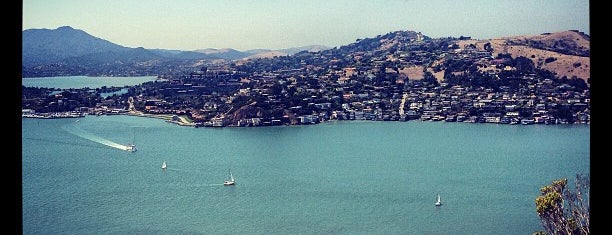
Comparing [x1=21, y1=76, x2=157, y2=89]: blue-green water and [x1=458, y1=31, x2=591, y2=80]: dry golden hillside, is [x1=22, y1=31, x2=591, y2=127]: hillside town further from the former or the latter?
[x1=21, y1=76, x2=157, y2=89]: blue-green water

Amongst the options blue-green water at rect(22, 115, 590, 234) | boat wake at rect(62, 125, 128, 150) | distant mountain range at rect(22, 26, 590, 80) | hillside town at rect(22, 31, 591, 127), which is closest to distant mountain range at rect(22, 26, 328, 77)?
distant mountain range at rect(22, 26, 590, 80)

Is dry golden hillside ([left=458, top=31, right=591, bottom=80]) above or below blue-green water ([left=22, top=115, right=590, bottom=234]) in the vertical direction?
above

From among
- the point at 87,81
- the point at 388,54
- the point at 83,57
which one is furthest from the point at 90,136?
the point at 83,57

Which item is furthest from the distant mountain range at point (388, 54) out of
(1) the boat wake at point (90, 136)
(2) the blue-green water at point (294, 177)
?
(1) the boat wake at point (90, 136)

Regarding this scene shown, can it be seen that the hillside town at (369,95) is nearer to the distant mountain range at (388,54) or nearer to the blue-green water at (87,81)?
the distant mountain range at (388,54)
